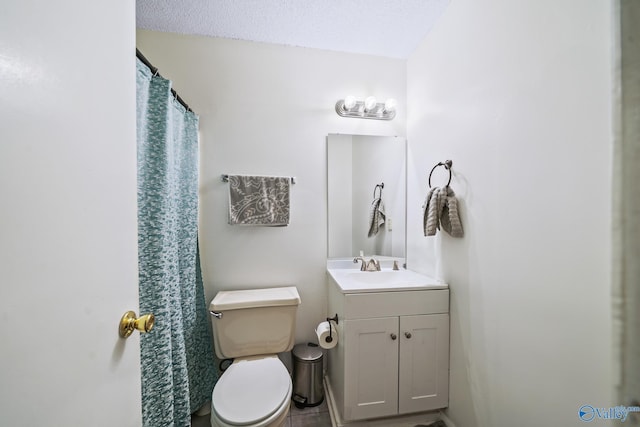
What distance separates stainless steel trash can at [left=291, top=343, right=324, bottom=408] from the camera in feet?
5.05

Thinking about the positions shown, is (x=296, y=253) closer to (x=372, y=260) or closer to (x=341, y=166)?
(x=372, y=260)

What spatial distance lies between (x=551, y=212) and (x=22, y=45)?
1.40m

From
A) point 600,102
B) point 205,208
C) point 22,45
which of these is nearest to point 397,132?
point 600,102

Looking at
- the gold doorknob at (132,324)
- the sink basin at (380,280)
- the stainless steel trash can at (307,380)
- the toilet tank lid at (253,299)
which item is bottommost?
the stainless steel trash can at (307,380)

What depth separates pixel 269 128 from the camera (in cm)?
167

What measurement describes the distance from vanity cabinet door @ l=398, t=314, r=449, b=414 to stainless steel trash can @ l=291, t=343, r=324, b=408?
53 centimetres

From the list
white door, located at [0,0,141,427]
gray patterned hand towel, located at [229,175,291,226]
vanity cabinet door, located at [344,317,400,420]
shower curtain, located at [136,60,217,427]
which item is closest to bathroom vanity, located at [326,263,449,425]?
vanity cabinet door, located at [344,317,400,420]

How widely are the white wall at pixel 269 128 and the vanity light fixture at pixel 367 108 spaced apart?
5cm

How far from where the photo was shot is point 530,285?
3.01 feet

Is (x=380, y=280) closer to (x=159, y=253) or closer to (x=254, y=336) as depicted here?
(x=254, y=336)

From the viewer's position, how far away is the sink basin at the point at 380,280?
132 cm

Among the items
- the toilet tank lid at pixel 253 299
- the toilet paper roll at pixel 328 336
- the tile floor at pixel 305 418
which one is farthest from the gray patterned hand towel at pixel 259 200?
the tile floor at pixel 305 418

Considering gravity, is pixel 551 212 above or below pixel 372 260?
above

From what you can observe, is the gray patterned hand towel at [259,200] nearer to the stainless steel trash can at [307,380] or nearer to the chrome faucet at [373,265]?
the chrome faucet at [373,265]
